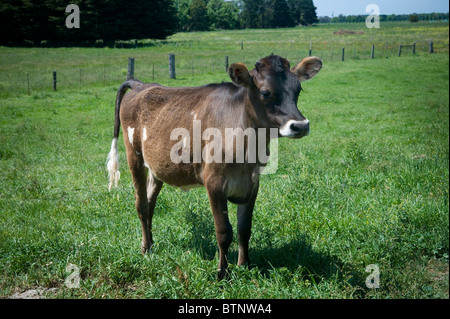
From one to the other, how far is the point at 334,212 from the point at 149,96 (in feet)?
9.19

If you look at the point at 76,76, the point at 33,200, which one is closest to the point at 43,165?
the point at 33,200

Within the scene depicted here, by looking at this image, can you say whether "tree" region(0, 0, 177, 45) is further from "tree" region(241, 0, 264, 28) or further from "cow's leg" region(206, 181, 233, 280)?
"cow's leg" region(206, 181, 233, 280)

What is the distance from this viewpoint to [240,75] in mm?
3756

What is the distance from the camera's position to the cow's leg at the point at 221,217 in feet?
12.7

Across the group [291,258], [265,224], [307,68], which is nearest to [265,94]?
[307,68]

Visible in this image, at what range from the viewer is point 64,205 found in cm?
624

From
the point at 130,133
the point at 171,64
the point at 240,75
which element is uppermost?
the point at 171,64

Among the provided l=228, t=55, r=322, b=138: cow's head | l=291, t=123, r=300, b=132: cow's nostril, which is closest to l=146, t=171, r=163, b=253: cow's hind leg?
l=228, t=55, r=322, b=138: cow's head

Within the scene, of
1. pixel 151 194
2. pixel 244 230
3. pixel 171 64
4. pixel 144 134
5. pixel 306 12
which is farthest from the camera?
pixel 306 12

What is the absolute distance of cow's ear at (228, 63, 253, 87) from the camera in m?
3.68

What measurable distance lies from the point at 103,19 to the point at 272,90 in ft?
144

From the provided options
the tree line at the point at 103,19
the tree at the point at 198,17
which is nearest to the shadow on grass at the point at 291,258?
the tree line at the point at 103,19

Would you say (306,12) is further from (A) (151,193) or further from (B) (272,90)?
(B) (272,90)

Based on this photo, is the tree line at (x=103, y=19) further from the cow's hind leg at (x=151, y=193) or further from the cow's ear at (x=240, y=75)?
the cow's ear at (x=240, y=75)
